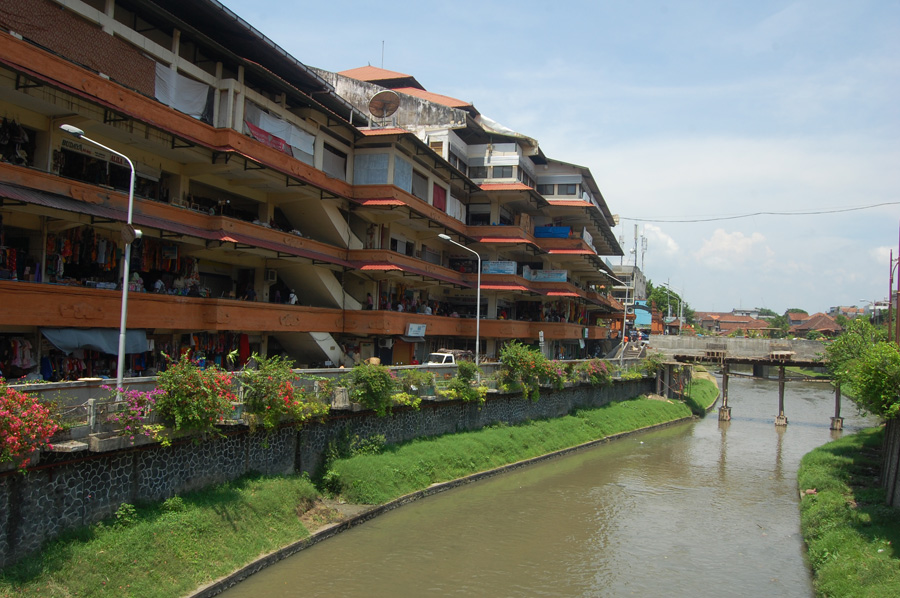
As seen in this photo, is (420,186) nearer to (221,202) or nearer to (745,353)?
(221,202)

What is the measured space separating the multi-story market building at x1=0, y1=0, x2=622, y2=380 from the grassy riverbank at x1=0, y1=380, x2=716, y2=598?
6.73 m

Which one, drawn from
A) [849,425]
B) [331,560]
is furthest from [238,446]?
[849,425]

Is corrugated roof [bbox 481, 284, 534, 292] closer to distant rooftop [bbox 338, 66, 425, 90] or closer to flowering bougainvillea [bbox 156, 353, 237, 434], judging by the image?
distant rooftop [bbox 338, 66, 425, 90]

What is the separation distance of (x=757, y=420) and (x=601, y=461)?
87.3 ft

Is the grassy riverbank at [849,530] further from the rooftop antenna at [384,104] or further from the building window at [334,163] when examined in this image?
the rooftop antenna at [384,104]

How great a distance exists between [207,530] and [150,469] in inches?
77.2

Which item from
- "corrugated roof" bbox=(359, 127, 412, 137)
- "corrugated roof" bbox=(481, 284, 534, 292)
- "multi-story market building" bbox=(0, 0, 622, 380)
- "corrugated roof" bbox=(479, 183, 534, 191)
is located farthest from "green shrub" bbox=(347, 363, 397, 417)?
"corrugated roof" bbox=(479, 183, 534, 191)

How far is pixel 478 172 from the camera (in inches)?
1893

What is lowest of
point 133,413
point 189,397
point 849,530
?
point 849,530

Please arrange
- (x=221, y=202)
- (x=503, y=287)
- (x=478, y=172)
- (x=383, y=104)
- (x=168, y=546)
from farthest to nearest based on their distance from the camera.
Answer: (x=478, y=172) < (x=503, y=287) < (x=383, y=104) < (x=221, y=202) < (x=168, y=546)

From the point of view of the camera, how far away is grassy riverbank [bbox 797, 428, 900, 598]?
16.2 metres

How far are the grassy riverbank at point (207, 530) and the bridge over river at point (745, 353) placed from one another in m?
34.4

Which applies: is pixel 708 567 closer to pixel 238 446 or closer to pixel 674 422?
pixel 238 446

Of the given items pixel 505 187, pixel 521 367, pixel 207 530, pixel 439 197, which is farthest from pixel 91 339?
pixel 505 187
